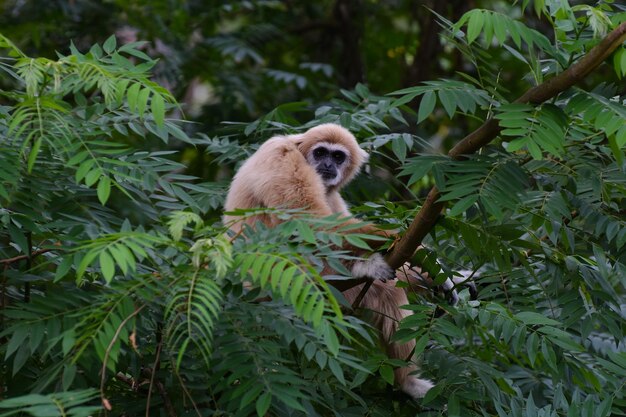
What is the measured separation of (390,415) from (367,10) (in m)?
8.19

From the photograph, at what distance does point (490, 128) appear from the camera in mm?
3578

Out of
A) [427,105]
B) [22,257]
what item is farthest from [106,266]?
[427,105]

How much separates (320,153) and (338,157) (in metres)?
0.13

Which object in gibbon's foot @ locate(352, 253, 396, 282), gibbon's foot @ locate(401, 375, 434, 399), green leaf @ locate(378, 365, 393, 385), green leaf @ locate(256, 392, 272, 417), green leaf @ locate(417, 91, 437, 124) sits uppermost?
green leaf @ locate(417, 91, 437, 124)

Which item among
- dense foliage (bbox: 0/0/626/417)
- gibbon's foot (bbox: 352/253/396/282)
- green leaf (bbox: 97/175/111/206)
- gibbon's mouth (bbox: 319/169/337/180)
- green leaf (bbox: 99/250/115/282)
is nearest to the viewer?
green leaf (bbox: 99/250/115/282)

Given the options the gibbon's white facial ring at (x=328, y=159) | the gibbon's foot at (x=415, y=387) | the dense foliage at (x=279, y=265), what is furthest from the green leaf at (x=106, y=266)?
the gibbon's white facial ring at (x=328, y=159)

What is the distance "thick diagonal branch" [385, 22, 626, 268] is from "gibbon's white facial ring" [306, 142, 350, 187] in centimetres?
180

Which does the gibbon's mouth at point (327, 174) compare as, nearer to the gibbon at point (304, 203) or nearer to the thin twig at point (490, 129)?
the gibbon at point (304, 203)

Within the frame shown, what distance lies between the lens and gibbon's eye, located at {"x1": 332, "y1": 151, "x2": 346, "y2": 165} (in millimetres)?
6027

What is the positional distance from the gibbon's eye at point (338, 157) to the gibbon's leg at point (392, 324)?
3.78 feet

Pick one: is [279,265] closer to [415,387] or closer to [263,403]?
[263,403]

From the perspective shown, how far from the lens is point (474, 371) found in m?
4.11

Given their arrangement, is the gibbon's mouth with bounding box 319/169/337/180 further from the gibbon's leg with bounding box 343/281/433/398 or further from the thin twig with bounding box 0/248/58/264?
the thin twig with bounding box 0/248/58/264

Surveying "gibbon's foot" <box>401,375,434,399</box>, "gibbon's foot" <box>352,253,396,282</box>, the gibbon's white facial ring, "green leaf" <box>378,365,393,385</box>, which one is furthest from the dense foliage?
the gibbon's white facial ring
